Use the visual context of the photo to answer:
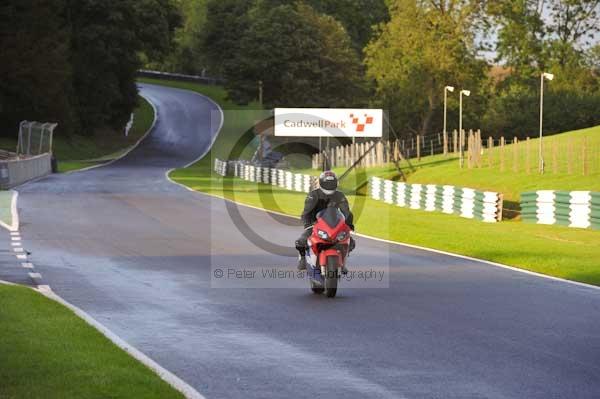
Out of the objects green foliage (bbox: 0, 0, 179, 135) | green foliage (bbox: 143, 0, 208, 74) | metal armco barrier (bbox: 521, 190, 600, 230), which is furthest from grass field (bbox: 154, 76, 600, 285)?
green foliage (bbox: 143, 0, 208, 74)

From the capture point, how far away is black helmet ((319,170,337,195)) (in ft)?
50.6

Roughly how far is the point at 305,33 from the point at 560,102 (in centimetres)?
2463

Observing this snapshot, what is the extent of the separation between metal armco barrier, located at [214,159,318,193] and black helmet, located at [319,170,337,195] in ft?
103

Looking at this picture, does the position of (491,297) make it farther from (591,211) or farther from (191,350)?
(591,211)

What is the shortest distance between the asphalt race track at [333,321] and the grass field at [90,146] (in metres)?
44.7

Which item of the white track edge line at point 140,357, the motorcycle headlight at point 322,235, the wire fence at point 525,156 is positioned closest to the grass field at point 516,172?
the wire fence at point 525,156

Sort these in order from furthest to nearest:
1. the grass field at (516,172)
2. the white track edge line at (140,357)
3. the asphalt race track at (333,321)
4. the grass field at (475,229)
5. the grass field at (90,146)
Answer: the grass field at (90,146)
the grass field at (516,172)
the grass field at (475,229)
the asphalt race track at (333,321)
the white track edge line at (140,357)

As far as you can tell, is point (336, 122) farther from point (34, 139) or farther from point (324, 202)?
point (324, 202)

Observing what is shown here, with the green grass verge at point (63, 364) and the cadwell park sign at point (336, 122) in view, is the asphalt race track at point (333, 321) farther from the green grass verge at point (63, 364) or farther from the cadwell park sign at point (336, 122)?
the cadwell park sign at point (336, 122)

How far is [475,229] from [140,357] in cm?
2174

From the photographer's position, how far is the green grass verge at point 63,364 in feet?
28.0

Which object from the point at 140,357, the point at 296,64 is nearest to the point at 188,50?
the point at 296,64

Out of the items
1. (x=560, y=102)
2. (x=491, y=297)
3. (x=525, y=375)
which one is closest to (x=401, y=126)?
(x=560, y=102)

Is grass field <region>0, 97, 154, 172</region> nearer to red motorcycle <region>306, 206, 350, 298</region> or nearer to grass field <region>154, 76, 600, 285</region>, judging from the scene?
grass field <region>154, 76, 600, 285</region>
